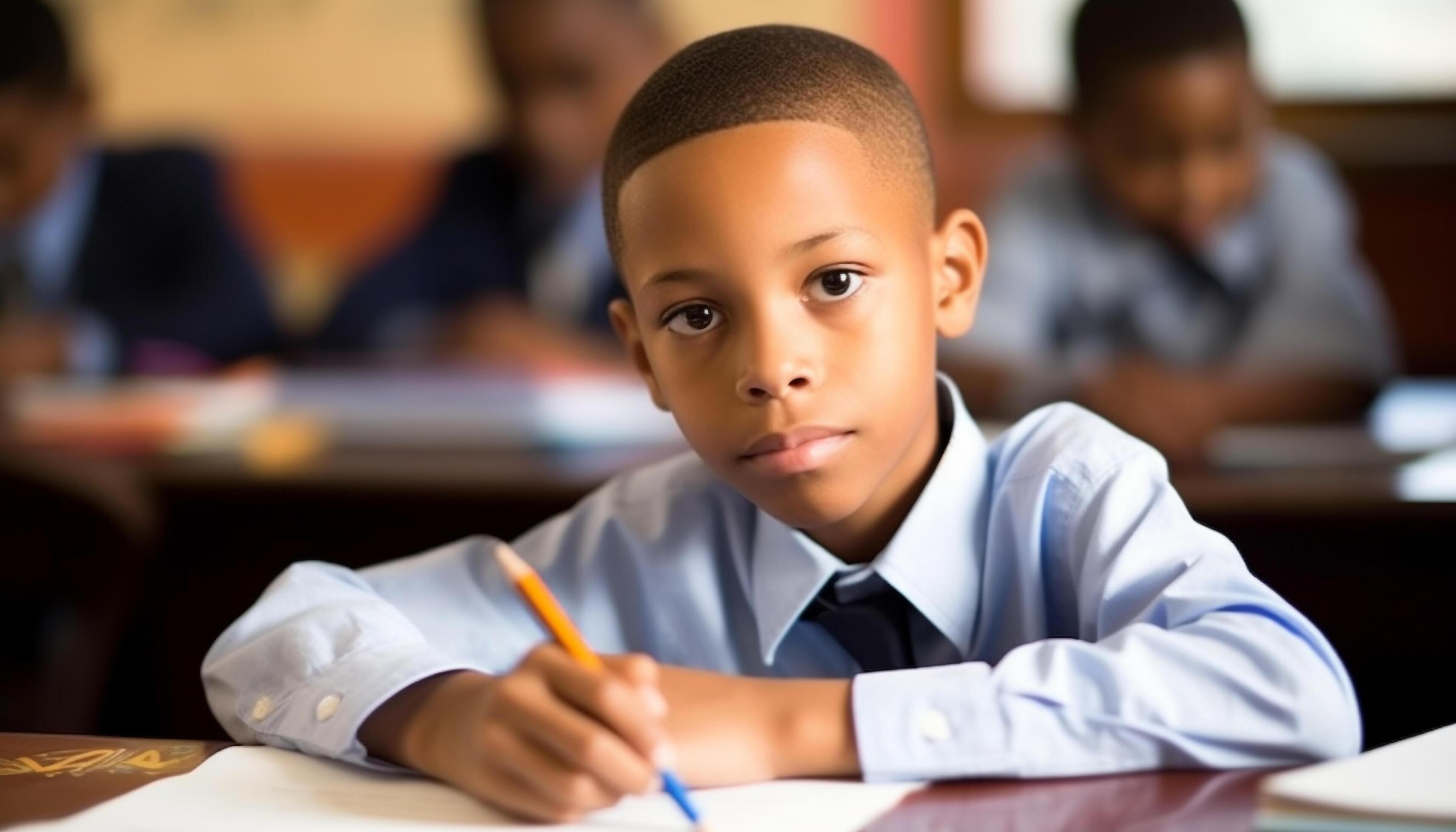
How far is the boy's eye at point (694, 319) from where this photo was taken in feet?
3.28

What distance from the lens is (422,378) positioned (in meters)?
2.45

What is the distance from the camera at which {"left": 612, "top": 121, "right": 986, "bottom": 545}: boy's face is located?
0.97m

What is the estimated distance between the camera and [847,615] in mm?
1086

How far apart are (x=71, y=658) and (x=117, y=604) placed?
0.08 meters

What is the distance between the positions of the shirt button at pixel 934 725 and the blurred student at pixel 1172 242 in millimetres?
1736

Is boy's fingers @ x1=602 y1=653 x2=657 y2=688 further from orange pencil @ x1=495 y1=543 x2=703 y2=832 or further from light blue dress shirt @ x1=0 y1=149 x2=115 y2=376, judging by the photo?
light blue dress shirt @ x1=0 y1=149 x2=115 y2=376

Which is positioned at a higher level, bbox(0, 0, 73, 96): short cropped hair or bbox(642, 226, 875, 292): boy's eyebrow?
bbox(0, 0, 73, 96): short cropped hair

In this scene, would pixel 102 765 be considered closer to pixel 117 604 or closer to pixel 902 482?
pixel 902 482

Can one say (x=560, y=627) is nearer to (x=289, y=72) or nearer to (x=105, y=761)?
(x=105, y=761)

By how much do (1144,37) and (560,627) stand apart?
7.44ft

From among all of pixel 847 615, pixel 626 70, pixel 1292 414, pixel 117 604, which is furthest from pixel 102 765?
pixel 626 70

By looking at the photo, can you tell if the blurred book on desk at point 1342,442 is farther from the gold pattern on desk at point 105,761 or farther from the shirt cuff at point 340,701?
the gold pattern on desk at point 105,761

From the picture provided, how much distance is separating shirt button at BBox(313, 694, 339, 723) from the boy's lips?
10.5 inches

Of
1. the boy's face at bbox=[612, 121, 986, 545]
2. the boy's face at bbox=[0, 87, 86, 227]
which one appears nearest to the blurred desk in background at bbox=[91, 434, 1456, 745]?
the boy's face at bbox=[612, 121, 986, 545]
